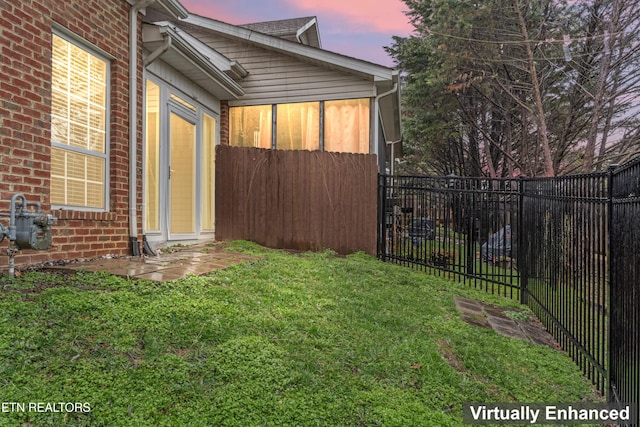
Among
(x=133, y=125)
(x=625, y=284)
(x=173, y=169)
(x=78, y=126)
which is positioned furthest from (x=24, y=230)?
(x=625, y=284)

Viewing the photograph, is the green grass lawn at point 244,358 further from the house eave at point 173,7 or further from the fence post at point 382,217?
the house eave at point 173,7

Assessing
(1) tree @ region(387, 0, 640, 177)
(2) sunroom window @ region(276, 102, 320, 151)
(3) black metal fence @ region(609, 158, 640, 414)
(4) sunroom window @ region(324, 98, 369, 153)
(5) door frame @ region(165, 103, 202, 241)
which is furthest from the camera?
(1) tree @ region(387, 0, 640, 177)

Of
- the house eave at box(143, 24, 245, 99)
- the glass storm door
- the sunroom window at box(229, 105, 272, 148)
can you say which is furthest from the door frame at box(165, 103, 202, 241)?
the sunroom window at box(229, 105, 272, 148)

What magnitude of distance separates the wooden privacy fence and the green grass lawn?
2990mm

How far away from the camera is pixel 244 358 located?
2.21m

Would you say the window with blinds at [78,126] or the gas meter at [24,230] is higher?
the window with blinds at [78,126]

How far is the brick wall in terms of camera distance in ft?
10.5

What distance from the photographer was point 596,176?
2.84 m

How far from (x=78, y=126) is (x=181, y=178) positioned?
234 cm

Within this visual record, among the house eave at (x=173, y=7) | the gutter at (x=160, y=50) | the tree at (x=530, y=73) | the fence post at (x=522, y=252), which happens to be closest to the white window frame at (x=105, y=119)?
the gutter at (x=160, y=50)

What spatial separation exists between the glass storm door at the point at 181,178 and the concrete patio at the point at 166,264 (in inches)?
36.8

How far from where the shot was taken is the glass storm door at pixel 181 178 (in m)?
6.14

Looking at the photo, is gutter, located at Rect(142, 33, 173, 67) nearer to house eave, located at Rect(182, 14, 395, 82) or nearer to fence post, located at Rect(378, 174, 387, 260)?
house eave, located at Rect(182, 14, 395, 82)

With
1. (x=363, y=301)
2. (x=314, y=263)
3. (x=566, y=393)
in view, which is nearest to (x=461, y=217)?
(x=314, y=263)
